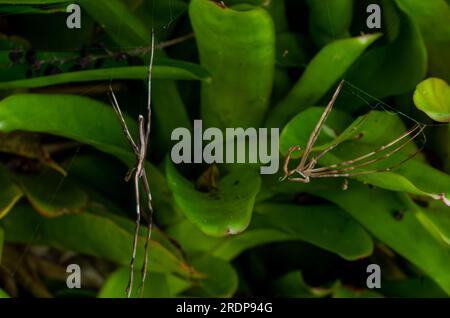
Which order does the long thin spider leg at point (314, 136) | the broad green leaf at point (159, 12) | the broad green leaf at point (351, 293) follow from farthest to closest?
the broad green leaf at point (351, 293) < the broad green leaf at point (159, 12) < the long thin spider leg at point (314, 136)

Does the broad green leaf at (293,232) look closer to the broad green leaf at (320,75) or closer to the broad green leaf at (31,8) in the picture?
the broad green leaf at (320,75)

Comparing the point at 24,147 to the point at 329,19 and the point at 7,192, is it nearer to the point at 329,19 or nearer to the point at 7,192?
the point at 7,192

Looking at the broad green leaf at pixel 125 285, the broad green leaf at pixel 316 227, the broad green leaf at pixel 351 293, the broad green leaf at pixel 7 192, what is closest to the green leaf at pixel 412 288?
the broad green leaf at pixel 351 293

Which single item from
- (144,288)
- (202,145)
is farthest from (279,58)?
(144,288)

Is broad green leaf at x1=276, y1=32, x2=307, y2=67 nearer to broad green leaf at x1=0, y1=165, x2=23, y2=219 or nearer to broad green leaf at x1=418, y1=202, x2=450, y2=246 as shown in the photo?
broad green leaf at x1=418, y1=202, x2=450, y2=246

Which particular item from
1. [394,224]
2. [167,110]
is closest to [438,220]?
[394,224]
